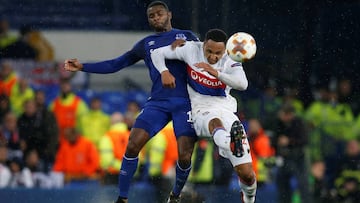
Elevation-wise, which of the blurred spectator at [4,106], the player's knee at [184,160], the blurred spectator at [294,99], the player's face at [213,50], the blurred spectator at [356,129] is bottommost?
the blurred spectator at [356,129]

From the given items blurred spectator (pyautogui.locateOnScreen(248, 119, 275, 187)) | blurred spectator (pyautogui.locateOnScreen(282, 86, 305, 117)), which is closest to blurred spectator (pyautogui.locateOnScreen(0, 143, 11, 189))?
blurred spectator (pyautogui.locateOnScreen(248, 119, 275, 187))

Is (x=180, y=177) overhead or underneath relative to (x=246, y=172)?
underneath

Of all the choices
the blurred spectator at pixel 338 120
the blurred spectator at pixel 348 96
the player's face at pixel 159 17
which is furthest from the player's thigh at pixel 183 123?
the blurred spectator at pixel 348 96

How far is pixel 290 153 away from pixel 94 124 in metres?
3.05

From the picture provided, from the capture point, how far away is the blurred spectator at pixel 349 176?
16969mm

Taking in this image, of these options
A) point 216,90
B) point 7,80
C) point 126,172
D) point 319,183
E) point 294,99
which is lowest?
point 319,183

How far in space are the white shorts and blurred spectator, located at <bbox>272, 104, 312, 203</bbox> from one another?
447cm

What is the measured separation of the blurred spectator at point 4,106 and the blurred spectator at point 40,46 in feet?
4.81

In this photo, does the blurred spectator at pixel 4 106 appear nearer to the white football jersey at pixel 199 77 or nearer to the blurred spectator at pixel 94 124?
the blurred spectator at pixel 94 124

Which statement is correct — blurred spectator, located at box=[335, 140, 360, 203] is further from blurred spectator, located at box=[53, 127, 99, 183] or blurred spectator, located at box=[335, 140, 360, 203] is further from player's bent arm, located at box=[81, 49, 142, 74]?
player's bent arm, located at box=[81, 49, 142, 74]

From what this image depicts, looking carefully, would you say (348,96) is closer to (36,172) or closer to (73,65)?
(36,172)

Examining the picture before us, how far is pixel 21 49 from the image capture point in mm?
19375

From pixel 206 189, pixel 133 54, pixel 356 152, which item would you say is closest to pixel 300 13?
pixel 356 152

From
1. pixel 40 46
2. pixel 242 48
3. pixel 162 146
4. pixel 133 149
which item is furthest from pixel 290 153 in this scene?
pixel 242 48
